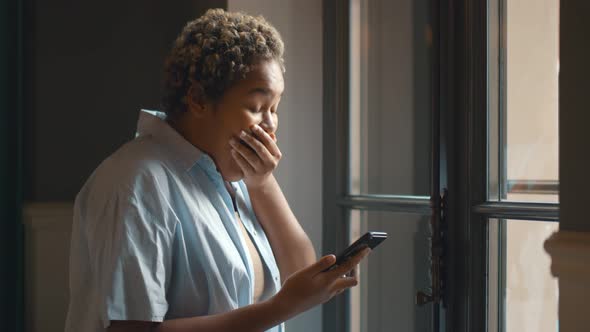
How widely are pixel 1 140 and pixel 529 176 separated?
5.69ft

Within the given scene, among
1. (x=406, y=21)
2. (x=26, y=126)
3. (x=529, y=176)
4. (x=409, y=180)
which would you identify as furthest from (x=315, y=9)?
(x=26, y=126)

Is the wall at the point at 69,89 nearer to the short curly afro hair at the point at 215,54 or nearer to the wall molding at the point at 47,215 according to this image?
the wall molding at the point at 47,215

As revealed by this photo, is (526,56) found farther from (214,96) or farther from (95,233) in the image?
(95,233)

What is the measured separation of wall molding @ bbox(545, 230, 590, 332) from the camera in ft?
3.27

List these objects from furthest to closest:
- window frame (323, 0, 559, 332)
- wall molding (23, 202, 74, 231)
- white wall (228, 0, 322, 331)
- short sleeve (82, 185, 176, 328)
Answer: wall molding (23, 202, 74, 231) → white wall (228, 0, 322, 331) → window frame (323, 0, 559, 332) → short sleeve (82, 185, 176, 328)

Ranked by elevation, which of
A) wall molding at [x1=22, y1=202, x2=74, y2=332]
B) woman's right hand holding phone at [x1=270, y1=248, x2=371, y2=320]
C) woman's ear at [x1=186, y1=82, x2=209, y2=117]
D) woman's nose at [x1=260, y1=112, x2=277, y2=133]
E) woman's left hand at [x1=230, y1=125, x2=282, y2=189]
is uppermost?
woman's ear at [x1=186, y1=82, x2=209, y2=117]

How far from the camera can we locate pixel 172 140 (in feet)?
3.86

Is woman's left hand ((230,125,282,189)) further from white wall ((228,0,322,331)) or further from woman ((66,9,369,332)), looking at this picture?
white wall ((228,0,322,331))

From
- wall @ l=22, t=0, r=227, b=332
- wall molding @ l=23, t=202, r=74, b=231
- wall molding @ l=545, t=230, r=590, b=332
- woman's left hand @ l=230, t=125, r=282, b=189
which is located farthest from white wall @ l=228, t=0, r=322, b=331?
wall molding @ l=545, t=230, r=590, b=332

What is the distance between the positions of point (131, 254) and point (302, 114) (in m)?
1.05

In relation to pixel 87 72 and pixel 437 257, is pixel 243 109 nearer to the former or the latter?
pixel 437 257

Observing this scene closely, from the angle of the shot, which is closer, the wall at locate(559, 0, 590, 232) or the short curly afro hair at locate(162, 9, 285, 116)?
the wall at locate(559, 0, 590, 232)

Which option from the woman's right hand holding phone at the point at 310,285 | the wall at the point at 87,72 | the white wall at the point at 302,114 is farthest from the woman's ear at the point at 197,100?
the wall at the point at 87,72

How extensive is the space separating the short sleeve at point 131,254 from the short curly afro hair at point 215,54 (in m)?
0.24
